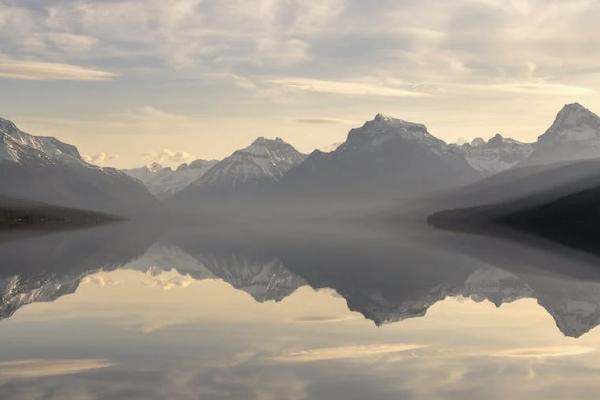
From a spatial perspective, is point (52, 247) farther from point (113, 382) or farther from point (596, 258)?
point (113, 382)

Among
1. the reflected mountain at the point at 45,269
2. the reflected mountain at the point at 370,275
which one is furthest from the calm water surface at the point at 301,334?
the reflected mountain at the point at 45,269

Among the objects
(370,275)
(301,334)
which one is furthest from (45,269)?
(301,334)

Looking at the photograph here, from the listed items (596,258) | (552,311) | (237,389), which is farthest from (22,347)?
(596,258)

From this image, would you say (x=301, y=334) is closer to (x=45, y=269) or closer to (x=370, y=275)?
(x=370, y=275)

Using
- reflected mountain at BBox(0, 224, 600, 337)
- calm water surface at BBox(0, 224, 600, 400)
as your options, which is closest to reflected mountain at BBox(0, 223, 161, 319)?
reflected mountain at BBox(0, 224, 600, 337)

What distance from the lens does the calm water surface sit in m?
33.0

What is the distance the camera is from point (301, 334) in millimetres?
46531

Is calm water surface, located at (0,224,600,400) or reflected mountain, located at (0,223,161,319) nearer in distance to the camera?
calm water surface, located at (0,224,600,400)

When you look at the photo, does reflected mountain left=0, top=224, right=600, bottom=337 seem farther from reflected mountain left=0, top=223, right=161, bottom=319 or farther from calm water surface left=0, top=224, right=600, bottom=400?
calm water surface left=0, top=224, right=600, bottom=400

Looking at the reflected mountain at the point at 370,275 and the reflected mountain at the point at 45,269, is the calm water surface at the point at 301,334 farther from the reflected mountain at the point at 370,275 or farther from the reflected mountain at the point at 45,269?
the reflected mountain at the point at 45,269

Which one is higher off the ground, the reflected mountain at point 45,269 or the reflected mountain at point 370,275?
the reflected mountain at point 45,269

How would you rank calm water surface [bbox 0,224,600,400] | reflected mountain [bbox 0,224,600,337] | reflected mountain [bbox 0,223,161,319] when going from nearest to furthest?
1. calm water surface [bbox 0,224,600,400]
2. reflected mountain [bbox 0,224,600,337]
3. reflected mountain [bbox 0,223,161,319]

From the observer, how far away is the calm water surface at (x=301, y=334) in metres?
33.0

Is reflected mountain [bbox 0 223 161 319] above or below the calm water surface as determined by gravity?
above
